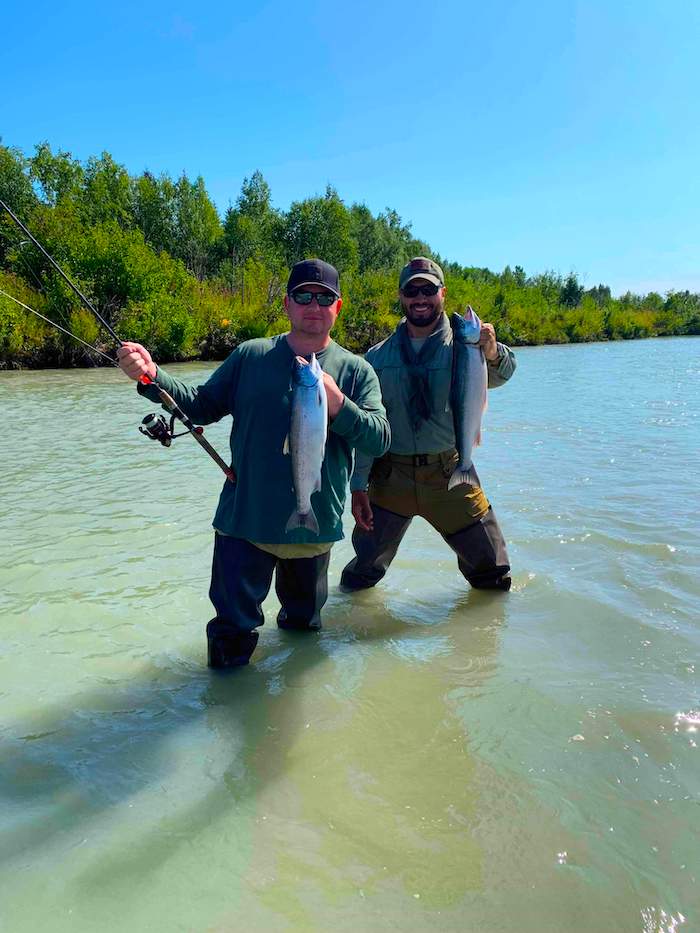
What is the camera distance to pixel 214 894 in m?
2.52

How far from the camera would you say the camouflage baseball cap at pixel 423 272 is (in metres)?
4.77

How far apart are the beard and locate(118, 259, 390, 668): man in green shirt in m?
1.11

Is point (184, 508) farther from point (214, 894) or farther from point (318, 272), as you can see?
point (214, 894)

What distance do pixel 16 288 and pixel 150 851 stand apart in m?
42.1

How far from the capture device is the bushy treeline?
3953cm

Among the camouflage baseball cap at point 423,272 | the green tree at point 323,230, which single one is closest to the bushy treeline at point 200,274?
the green tree at point 323,230

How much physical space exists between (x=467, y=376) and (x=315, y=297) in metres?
1.18

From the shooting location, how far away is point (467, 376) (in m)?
4.21

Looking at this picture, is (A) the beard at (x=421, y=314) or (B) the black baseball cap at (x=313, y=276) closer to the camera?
(B) the black baseball cap at (x=313, y=276)

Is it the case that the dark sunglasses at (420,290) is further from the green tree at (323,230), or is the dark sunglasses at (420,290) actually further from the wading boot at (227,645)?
the green tree at (323,230)

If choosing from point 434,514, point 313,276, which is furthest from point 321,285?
point 434,514

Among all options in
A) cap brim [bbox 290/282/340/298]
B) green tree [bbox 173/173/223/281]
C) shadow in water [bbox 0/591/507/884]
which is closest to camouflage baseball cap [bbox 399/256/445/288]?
cap brim [bbox 290/282/340/298]

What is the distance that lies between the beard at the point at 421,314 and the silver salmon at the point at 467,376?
663 mm

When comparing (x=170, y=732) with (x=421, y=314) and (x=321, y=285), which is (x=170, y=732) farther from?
(x=421, y=314)
